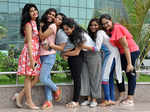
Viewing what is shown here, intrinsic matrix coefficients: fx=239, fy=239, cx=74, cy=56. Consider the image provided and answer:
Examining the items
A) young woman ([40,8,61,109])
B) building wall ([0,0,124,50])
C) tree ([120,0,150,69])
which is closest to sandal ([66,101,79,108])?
young woman ([40,8,61,109])

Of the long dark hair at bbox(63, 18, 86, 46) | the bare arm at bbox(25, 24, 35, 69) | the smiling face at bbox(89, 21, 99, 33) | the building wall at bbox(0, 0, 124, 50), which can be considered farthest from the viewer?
the building wall at bbox(0, 0, 124, 50)

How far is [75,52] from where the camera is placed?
13.6 feet

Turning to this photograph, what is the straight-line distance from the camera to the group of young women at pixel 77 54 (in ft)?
13.2

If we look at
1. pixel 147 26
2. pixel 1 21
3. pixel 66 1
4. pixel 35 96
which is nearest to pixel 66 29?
pixel 35 96

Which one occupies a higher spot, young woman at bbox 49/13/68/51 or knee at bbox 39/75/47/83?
young woman at bbox 49/13/68/51

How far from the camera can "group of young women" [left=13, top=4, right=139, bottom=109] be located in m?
4.02

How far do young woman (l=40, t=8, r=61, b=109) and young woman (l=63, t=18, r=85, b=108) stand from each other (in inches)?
9.7

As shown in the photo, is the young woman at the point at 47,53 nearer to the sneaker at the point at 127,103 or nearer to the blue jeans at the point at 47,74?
the blue jeans at the point at 47,74

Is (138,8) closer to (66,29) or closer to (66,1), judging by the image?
(66,29)

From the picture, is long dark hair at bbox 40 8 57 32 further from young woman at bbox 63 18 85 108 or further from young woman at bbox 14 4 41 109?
young woman at bbox 63 18 85 108

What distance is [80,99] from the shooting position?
15.1 ft

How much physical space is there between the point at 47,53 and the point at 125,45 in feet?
4.48

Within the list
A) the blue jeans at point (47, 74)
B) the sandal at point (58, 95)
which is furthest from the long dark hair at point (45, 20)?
the sandal at point (58, 95)

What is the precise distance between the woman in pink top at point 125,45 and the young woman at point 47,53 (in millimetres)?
941
